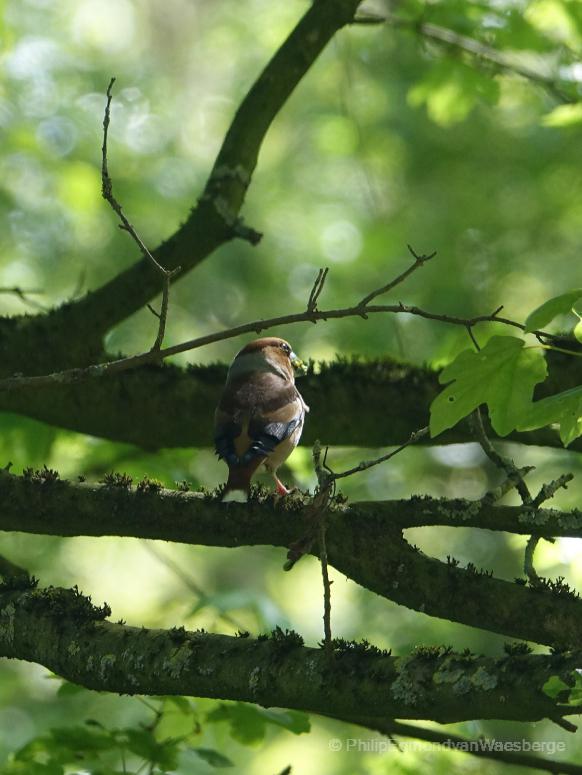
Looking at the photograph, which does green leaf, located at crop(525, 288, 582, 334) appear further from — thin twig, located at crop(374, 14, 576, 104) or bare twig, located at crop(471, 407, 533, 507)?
thin twig, located at crop(374, 14, 576, 104)

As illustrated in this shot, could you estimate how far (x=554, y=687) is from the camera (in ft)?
Answer: 9.07

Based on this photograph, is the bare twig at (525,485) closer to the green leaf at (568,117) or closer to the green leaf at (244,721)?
the green leaf at (244,721)

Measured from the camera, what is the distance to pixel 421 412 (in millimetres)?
4844

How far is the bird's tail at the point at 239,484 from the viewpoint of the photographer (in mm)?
3732

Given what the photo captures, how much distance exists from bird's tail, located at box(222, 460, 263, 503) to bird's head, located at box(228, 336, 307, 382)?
2.71 ft

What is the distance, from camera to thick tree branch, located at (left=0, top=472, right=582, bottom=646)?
344 centimetres

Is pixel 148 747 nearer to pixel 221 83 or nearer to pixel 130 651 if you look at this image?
pixel 130 651

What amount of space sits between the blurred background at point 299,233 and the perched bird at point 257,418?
369 cm

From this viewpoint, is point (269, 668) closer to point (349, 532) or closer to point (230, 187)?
point (349, 532)

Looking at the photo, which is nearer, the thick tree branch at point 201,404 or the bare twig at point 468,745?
the bare twig at point 468,745

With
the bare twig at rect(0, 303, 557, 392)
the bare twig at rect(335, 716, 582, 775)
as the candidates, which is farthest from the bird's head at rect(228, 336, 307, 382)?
the bare twig at rect(0, 303, 557, 392)

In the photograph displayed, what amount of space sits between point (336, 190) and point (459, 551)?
4495mm

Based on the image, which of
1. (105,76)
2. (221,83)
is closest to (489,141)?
(105,76)

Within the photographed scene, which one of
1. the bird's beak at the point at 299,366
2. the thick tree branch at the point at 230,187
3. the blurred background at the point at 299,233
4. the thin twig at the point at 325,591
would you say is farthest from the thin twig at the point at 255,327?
the blurred background at the point at 299,233
